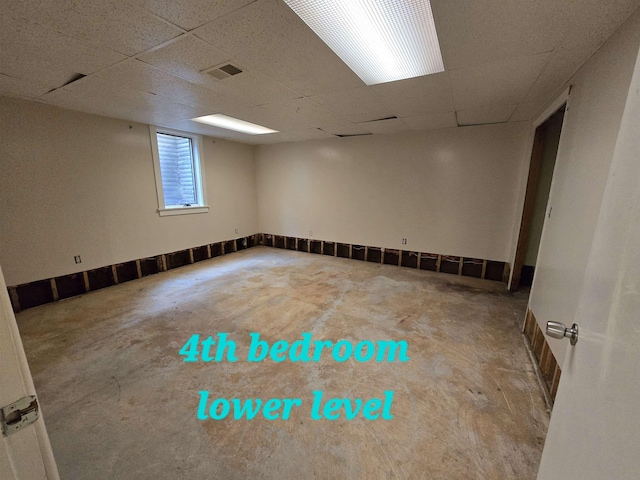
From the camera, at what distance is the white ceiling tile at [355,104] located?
8.83 feet

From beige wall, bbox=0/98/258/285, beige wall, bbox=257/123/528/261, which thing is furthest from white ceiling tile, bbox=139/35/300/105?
beige wall, bbox=257/123/528/261

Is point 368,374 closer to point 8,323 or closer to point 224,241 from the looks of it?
point 8,323

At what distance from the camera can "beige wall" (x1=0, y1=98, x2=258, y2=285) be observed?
116 inches

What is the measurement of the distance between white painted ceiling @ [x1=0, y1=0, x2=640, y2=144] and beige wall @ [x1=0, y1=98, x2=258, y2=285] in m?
0.35

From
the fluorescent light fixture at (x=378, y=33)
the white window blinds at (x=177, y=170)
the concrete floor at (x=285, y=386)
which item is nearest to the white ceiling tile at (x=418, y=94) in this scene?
the fluorescent light fixture at (x=378, y=33)

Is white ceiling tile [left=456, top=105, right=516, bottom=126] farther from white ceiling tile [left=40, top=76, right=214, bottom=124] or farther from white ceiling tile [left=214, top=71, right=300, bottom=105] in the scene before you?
white ceiling tile [left=40, top=76, right=214, bottom=124]

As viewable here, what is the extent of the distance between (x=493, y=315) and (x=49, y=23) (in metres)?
4.39

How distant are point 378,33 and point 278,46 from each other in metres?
0.68

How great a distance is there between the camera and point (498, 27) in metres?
1.59

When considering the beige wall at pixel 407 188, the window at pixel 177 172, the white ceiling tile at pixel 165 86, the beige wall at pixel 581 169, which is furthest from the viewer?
the window at pixel 177 172

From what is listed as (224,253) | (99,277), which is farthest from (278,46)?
(224,253)

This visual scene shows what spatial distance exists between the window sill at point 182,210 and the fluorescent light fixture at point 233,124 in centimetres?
157

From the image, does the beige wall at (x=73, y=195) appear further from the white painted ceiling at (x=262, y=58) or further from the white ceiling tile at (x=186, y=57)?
the white ceiling tile at (x=186, y=57)

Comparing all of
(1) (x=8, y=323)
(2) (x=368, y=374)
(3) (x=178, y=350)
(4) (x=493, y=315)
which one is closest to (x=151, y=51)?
(1) (x=8, y=323)
